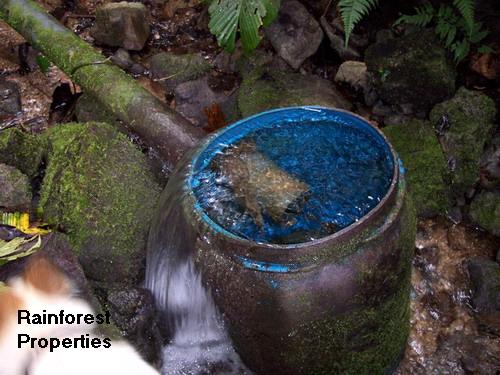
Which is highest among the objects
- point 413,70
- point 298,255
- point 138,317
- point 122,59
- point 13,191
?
point 298,255

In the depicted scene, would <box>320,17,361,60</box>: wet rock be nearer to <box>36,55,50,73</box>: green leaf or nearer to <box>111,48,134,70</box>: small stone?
<box>111,48,134,70</box>: small stone

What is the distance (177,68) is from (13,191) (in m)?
2.11

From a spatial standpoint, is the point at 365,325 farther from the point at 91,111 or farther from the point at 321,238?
the point at 91,111

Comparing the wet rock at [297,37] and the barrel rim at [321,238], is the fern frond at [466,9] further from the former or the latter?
the barrel rim at [321,238]

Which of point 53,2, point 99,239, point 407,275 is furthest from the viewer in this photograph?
point 53,2

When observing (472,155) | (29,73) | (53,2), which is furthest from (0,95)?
(472,155)

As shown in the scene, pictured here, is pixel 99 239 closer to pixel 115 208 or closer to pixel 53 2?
pixel 115 208

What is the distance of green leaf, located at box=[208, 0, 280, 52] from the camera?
3262 millimetres

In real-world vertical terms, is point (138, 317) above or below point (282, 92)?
below

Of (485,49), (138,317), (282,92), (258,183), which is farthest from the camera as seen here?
(282,92)

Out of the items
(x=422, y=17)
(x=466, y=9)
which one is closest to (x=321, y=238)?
(x=466, y=9)

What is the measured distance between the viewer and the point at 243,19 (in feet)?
10.8

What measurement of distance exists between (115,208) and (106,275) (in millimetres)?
359

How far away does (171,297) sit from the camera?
2.34 meters
